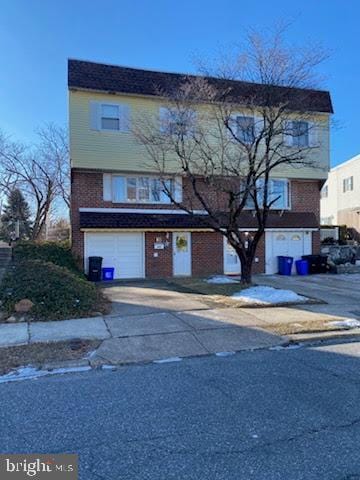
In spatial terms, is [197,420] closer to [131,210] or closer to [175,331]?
[175,331]

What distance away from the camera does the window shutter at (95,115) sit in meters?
18.1

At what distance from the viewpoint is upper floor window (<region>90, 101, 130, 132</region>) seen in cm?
1823

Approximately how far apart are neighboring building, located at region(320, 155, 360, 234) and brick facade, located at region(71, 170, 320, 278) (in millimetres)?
14285

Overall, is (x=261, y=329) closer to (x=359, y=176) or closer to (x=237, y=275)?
(x=237, y=275)

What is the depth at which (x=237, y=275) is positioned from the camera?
20.4m

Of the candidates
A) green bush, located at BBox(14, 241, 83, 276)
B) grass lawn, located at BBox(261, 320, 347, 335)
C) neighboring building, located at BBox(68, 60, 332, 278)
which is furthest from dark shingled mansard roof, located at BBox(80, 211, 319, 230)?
grass lawn, located at BBox(261, 320, 347, 335)

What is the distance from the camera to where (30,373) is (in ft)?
19.8

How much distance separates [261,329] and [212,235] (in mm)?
11892

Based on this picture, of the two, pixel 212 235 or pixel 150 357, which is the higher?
pixel 212 235

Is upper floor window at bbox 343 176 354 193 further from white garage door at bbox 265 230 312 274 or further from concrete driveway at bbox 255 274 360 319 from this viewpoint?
concrete driveway at bbox 255 274 360 319

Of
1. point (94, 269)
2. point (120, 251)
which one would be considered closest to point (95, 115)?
point (120, 251)

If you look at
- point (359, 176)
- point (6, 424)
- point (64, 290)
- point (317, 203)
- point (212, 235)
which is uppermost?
point (359, 176)

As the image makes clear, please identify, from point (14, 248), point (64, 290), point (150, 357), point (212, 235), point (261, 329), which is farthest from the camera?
point (212, 235)

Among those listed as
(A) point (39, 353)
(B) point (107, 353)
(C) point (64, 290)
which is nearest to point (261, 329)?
(B) point (107, 353)
